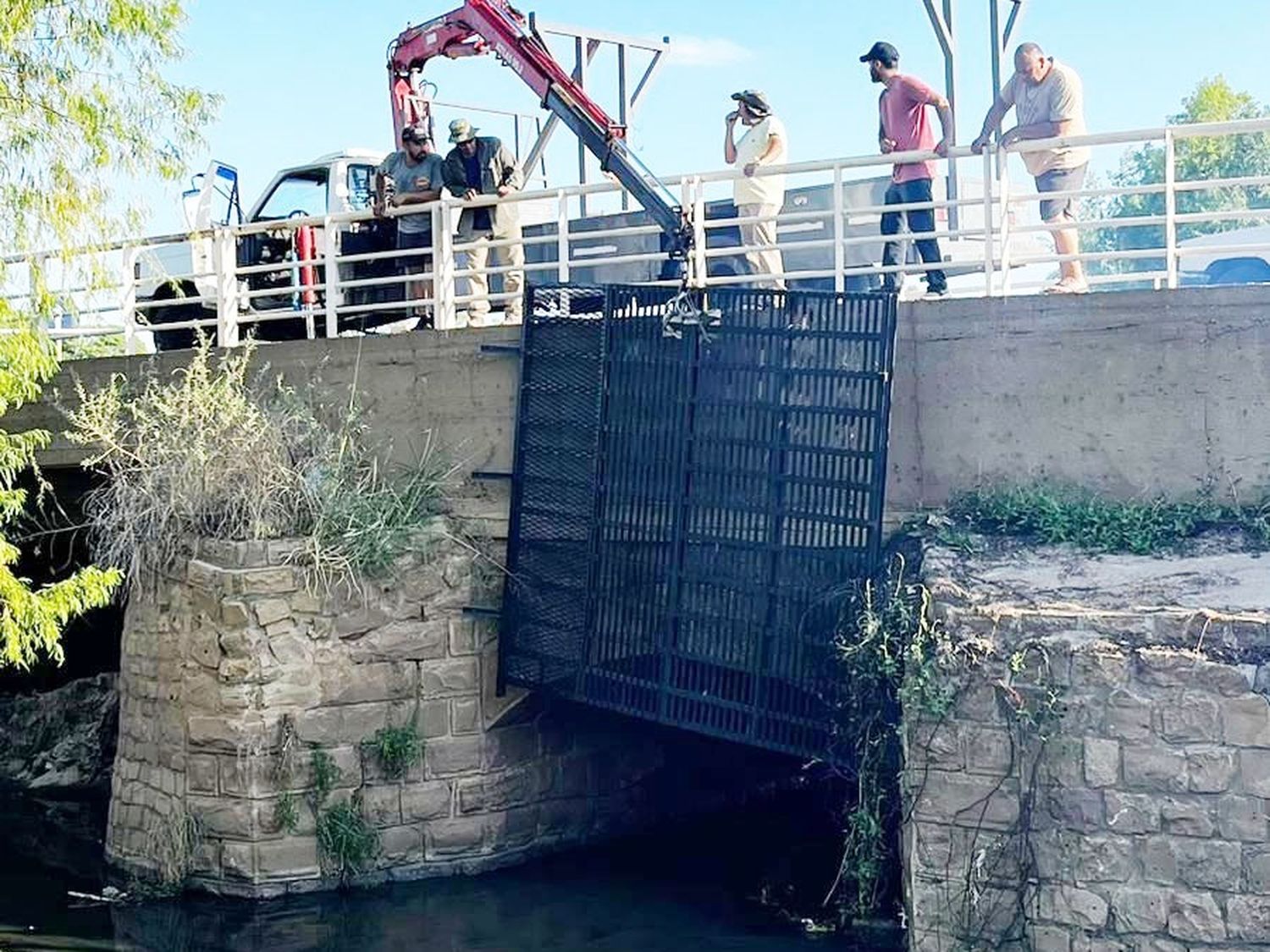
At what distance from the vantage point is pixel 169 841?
1111 cm

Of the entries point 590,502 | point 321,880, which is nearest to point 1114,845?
point 590,502

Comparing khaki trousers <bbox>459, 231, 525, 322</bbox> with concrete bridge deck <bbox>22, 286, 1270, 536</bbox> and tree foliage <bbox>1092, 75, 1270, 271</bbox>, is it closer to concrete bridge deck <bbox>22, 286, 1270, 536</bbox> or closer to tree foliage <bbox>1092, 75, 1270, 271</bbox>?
concrete bridge deck <bbox>22, 286, 1270, 536</bbox>

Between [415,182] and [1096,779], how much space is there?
27.1 ft

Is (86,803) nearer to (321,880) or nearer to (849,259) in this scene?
(321,880)

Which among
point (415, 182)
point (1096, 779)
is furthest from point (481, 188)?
point (1096, 779)

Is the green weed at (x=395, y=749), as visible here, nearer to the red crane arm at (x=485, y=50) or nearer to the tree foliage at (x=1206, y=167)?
the red crane arm at (x=485, y=50)

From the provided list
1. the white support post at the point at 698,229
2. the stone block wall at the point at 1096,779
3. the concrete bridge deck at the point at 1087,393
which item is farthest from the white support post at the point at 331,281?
the stone block wall at the point at 1096,779

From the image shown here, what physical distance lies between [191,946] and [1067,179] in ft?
26.4

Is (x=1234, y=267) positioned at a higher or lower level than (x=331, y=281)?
higher

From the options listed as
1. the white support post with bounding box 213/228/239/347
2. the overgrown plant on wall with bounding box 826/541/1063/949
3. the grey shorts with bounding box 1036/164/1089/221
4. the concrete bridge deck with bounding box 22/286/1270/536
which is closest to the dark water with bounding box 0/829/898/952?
the overgrown plant on wall with bounding box 826/541/1063/949

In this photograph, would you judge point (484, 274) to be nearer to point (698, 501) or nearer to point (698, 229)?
point (698, 229)

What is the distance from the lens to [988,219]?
9992 millimetres

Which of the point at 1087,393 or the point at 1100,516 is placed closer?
the point at 1100,516

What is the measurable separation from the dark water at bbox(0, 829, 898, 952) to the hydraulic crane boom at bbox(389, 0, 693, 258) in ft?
16.2
